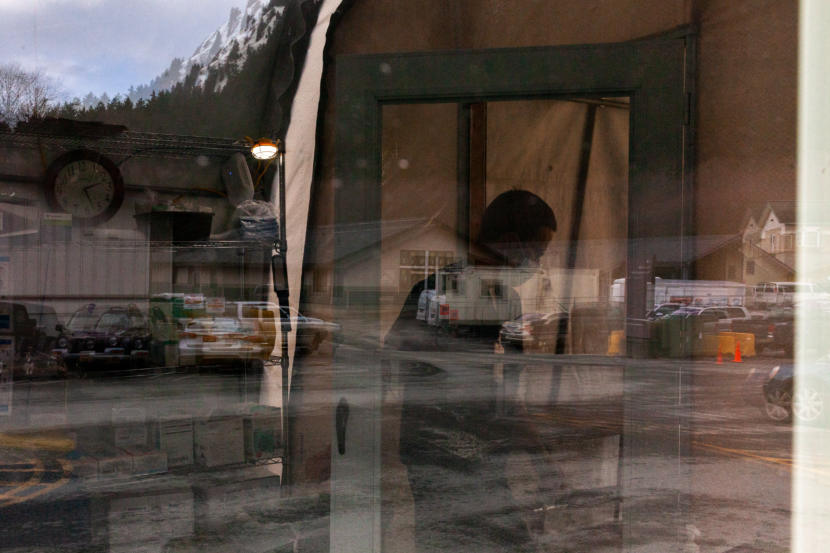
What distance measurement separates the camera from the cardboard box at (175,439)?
347cm

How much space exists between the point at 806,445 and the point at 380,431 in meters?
2.28

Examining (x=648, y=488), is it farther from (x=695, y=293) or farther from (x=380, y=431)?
(x=380, y=431)

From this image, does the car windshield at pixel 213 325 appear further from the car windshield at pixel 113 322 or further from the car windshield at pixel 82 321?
the car windshield at pixel 82 321

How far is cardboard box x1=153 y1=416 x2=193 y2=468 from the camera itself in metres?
3.47

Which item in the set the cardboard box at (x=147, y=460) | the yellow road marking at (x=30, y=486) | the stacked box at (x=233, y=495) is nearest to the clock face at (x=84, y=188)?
the cardboard box at (x=147, y=460)

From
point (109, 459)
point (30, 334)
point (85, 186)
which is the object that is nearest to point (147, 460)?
point (109, 459)

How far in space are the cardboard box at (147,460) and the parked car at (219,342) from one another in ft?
7.50

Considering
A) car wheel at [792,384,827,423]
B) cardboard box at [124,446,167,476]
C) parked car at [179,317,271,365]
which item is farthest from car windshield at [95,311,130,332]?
car wheel at [792,384,827,423]

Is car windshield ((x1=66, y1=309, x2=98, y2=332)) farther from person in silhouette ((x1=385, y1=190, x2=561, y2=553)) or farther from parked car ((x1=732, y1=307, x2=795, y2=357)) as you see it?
parked car ((x1=732, y1=307, x2=795, y2=357))

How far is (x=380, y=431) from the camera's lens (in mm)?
4184

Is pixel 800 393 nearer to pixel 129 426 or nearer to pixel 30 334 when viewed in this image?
pixel 129 426

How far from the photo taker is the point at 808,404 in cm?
405

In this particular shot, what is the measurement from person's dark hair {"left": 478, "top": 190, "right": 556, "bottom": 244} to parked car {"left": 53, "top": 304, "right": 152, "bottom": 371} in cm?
432

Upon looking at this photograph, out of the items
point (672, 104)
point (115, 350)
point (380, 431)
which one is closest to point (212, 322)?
point (115, 350)
